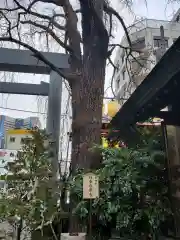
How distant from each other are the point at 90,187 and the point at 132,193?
2.27 feet

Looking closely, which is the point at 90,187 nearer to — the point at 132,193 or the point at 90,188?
the point at 90,188

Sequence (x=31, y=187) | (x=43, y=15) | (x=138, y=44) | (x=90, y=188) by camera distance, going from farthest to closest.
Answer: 1. (x=138, y=44)
2. (x=43, y=15)
3. (x=31, y=187)
4. (x=90, y=188)

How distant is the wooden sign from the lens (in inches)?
144

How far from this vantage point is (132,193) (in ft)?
12.8

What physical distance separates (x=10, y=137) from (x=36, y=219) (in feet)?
14.1

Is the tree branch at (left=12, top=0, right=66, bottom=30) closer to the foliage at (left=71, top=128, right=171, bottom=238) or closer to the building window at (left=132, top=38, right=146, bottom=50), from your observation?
the building window at (left=132, top=38, right=146, bottom=50)

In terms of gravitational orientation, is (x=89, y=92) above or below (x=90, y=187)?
above

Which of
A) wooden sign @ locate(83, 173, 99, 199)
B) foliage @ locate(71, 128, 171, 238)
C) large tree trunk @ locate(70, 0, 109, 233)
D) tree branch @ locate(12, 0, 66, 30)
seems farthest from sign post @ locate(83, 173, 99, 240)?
tree branch @ locate(12, 0, 66, 30)

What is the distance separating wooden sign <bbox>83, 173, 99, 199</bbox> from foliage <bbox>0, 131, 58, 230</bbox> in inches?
47.7

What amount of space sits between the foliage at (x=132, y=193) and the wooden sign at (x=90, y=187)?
1.24 feet

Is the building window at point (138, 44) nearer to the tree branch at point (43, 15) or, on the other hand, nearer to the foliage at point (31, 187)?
the tree branch at point (43, 15)

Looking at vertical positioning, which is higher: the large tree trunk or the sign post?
the large tree trunk

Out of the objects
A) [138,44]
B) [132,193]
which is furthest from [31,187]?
[138,44]

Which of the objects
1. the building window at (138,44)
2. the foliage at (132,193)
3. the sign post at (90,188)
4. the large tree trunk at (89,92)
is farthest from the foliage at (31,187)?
the building window at (138,44)
